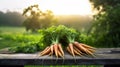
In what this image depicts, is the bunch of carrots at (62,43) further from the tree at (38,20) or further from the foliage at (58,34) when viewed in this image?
the tree at (38,20)

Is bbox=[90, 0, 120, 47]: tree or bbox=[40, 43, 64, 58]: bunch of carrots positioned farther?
bbox=[90, 0, 120, 47]: tree

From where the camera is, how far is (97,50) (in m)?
4.47

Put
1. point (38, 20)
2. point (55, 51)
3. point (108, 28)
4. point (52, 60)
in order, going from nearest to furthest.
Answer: point (52, 60)
point (55, 51)
point (108, 28)
point (38, 20)

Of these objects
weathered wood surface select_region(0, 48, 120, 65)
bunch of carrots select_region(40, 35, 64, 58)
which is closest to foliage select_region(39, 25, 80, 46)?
bunch of carrots select_region(40, 35, 64, 58)

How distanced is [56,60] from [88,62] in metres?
0.36

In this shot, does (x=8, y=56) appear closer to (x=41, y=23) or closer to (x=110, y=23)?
(x=110, y=23)

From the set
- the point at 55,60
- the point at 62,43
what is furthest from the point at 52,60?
the point at 62,43

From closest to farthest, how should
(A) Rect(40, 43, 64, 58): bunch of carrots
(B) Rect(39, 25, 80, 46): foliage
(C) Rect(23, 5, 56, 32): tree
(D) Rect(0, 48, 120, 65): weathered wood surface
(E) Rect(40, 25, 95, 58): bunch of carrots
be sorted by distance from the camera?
(D) Rect(0, 48, 120, 65): weathered wood surface < (A) Rect(40, 43, 64, 58): bunch of carrots < (E) Rect(40, 25, 95, 58): bunch of carrots < (B) Rect(39, 25, 80, 46): foliage < (C) Rect(23, 5, 56, 32): tree

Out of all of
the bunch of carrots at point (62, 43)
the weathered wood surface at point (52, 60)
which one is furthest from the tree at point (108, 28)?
the weathered wood surface at point (52, 60)

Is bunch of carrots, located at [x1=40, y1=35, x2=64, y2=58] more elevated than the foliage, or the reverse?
the foliage

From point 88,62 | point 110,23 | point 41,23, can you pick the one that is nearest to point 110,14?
point 110,23

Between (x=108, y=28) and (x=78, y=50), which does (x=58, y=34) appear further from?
(x=108, y=28)

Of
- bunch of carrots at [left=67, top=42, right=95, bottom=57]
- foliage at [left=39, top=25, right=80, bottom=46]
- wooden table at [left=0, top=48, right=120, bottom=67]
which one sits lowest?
wooden table at [left=0, top=48, right=120, bottom=67]

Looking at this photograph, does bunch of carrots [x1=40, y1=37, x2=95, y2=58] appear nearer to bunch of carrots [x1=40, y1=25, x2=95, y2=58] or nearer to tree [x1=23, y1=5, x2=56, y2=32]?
bunch of carrots [x1=40, y1=25, x2=95, y2=58]
